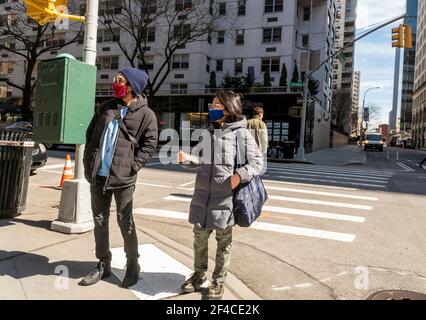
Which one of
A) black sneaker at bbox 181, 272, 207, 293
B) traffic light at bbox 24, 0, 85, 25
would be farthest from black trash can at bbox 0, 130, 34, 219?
black sneaker at bbox 181, 272, 207, 293

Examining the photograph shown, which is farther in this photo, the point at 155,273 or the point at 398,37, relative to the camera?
the point at 398,37

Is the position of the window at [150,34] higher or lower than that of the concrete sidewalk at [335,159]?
higher

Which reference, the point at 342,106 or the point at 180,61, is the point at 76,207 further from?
the point at 342,106

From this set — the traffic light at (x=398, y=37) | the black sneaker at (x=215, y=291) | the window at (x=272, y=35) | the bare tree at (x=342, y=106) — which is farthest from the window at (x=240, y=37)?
the bare tree at (x=342, y=106)

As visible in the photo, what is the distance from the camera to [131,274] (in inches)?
153

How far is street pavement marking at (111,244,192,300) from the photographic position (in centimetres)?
377

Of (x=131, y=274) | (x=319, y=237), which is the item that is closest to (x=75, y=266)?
(x=131, y=274)

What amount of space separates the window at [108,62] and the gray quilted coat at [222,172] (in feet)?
135

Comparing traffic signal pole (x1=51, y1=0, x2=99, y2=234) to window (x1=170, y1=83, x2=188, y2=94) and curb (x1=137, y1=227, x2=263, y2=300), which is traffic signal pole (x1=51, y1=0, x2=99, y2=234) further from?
window (x1=170, y1=83, x2=188, y2=94)

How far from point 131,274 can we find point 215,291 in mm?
848

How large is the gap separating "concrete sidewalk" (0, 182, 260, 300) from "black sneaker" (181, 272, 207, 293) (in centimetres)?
10

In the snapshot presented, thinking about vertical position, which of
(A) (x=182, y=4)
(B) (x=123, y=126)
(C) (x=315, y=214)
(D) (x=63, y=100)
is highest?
(A) (x=182, y=4)

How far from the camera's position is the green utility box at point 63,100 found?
515cm

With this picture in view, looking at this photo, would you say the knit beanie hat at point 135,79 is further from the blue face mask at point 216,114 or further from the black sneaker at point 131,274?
the black sneaker at point 131,274
